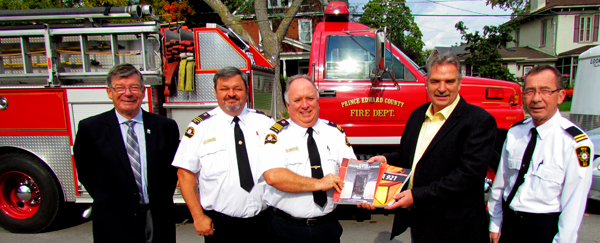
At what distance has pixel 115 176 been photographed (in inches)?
87.7

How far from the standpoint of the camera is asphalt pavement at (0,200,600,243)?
12.9 ft

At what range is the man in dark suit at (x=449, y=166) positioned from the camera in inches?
72.8

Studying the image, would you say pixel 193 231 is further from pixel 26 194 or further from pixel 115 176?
pixel 115 176

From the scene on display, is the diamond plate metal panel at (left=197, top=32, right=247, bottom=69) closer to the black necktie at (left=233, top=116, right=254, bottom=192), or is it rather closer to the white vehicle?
the black necktie at (left=233, top=116, right=254, bottom=192)

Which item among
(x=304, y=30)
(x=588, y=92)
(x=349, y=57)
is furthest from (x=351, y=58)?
(x=304, y=30)

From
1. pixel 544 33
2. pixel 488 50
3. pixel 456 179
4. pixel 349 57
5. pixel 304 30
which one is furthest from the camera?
pixel 544 33

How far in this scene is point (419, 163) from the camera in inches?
79.5

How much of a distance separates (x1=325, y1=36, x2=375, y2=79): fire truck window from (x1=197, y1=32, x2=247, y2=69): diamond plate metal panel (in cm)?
128

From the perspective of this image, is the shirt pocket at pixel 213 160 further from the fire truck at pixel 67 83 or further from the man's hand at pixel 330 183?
the fire truck at pixel 67 83

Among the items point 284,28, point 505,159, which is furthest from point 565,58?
point 505,159

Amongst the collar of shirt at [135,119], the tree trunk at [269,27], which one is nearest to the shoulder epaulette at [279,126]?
the collar of shirt at [135,119]

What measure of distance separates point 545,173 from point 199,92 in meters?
3.38

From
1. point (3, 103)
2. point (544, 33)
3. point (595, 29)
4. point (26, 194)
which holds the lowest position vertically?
point (26, 194)

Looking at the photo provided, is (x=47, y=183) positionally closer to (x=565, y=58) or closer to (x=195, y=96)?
(x=195, y=96)
